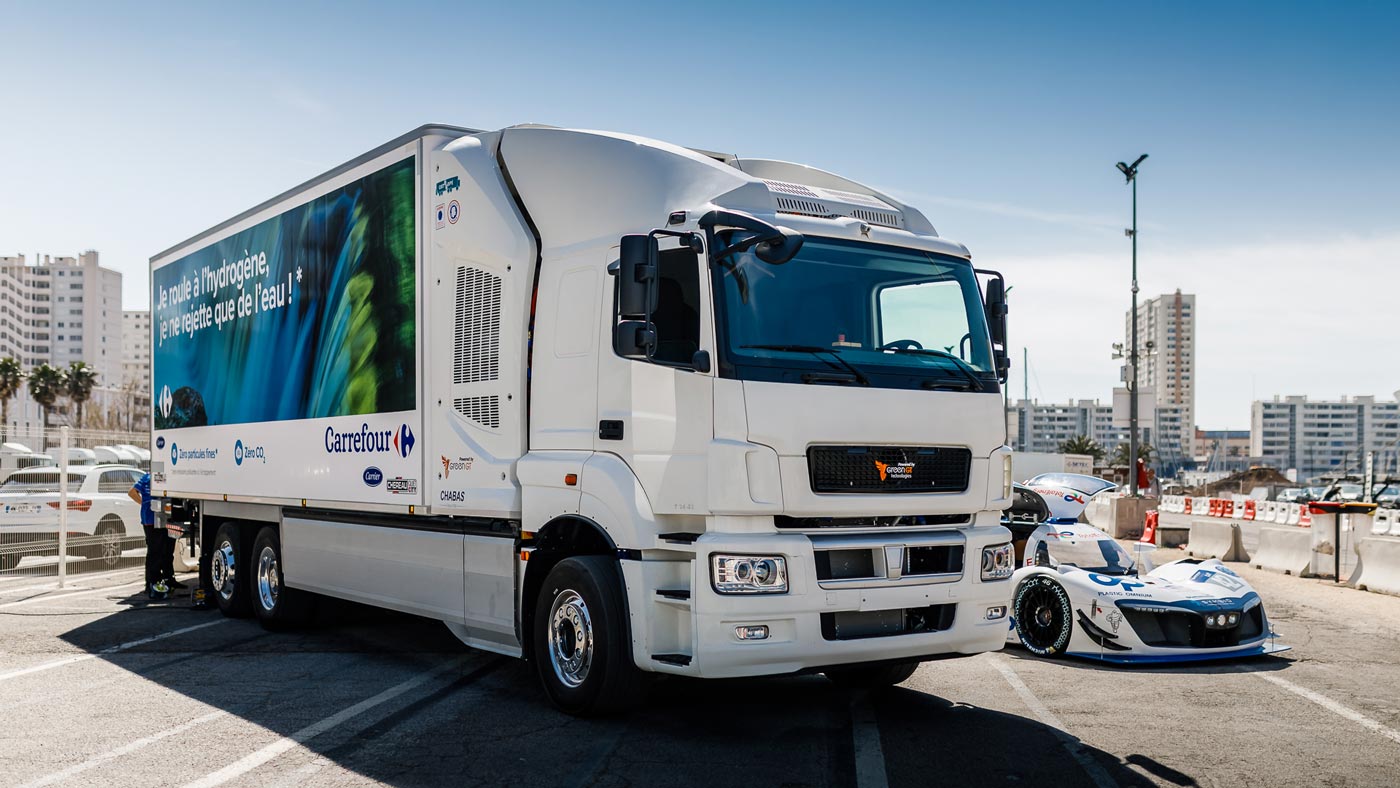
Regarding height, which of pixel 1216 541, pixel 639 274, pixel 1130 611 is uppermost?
pixel 639 274

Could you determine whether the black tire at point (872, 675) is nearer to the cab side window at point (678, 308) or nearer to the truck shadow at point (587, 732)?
the truck shadow at point (587, 732)

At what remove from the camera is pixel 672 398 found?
255 inches

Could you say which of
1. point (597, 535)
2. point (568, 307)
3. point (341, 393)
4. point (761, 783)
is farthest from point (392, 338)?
point (761, 783)

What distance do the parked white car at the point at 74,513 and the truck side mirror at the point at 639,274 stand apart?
44.4 ft

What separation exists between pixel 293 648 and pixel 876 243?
21.2ft

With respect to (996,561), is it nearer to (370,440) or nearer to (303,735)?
(303,735)

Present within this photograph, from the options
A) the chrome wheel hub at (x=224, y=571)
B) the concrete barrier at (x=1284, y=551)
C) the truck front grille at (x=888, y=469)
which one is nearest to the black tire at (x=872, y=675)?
the truck front grille at (x=888, y=469)

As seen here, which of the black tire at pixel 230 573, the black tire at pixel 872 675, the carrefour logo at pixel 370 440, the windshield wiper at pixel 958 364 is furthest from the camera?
the black tire at pixel 230 573

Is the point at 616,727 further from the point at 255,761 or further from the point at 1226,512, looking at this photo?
the point at 1226,512

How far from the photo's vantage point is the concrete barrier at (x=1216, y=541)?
20.1 m

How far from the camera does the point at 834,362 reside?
6574 mm

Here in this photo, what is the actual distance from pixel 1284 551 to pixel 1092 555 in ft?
32.6

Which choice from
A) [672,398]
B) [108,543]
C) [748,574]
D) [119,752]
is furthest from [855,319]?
[108,543]

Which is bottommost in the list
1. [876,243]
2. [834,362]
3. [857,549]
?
[857,549]
